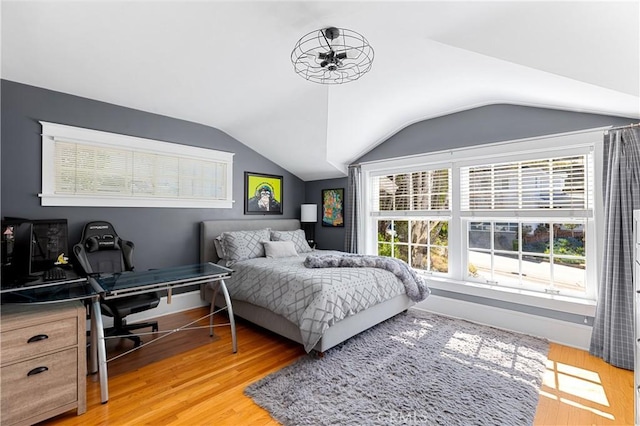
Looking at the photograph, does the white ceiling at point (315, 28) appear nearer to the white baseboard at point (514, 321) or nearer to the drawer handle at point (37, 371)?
the white baseboard at point (514, 321)

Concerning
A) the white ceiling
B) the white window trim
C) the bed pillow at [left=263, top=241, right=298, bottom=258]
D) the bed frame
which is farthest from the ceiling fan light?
the bed frame

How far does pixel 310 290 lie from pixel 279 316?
500mm

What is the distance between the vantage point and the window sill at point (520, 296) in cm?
271

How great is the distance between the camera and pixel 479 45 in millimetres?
2049

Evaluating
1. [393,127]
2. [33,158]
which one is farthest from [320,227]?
[33,158]

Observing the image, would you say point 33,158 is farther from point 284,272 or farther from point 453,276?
point 453,276

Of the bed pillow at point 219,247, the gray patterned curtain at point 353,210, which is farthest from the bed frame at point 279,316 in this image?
the gray patterned curtain at point 353,210

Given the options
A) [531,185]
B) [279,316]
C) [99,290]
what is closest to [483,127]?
[531,185]

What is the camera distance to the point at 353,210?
4484 mm

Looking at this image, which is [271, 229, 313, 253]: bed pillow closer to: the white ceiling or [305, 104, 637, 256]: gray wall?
[305, 104, 637, 256]: gray wall

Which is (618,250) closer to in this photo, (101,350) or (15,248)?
(101,350)

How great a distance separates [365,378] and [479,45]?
2581 mm

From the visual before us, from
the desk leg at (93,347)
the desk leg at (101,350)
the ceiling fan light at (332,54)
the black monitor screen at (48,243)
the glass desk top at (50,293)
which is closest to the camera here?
the glass desk top at (50,293)

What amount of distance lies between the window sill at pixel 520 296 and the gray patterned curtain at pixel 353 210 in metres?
1.22
